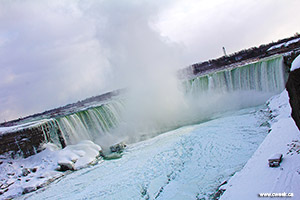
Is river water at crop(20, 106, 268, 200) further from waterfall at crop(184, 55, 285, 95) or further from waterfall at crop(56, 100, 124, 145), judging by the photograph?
waterfall at crop(184, 55, 285, 95)

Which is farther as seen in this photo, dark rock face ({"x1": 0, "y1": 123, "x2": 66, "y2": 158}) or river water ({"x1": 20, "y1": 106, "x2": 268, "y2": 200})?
dark rock face ({"x1": 0, "y1": 123, "x2": 66, "y2": 158})

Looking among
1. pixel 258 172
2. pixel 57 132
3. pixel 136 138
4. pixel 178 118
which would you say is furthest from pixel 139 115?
pixel 258 172

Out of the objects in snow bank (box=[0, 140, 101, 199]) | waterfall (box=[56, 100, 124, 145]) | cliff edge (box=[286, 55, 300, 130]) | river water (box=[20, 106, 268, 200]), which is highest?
cliff edge (box=[286, 55, 300, 130])

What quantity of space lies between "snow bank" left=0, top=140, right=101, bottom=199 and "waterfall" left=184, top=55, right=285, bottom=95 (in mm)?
14413

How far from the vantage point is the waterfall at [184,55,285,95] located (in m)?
18.9

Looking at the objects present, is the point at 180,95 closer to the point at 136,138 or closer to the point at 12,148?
the point at 136,138

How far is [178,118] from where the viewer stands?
66.4 feet

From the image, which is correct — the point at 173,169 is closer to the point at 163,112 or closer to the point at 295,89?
the point at 295,89

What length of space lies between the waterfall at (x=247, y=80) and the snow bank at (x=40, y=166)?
14.4m

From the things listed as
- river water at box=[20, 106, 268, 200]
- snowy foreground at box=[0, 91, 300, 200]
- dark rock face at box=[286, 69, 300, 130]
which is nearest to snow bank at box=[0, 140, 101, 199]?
snowy foreground at box=[0, 91, 300, 200]

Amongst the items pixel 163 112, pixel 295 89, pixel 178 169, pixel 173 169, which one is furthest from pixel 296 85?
pixel 163 112

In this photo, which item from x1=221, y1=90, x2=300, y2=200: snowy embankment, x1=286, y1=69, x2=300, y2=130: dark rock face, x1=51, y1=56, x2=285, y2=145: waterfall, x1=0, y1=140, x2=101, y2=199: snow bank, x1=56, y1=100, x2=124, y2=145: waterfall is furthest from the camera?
x1=51, y1=56, x2=285, y2=145: waterfall

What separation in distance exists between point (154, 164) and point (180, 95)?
50.5 ft

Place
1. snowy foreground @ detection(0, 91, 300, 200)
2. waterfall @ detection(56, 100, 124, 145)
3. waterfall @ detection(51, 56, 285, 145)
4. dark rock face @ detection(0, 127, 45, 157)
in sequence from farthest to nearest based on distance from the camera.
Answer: waterfall @ detection(51, 56, 285, 145) → waterfall @ detection(56, 100, 124, 145) → dark rock face @ detection(0, 127, 45, 157) → snowy foreground @ detection(0, 91, 300, 200)
